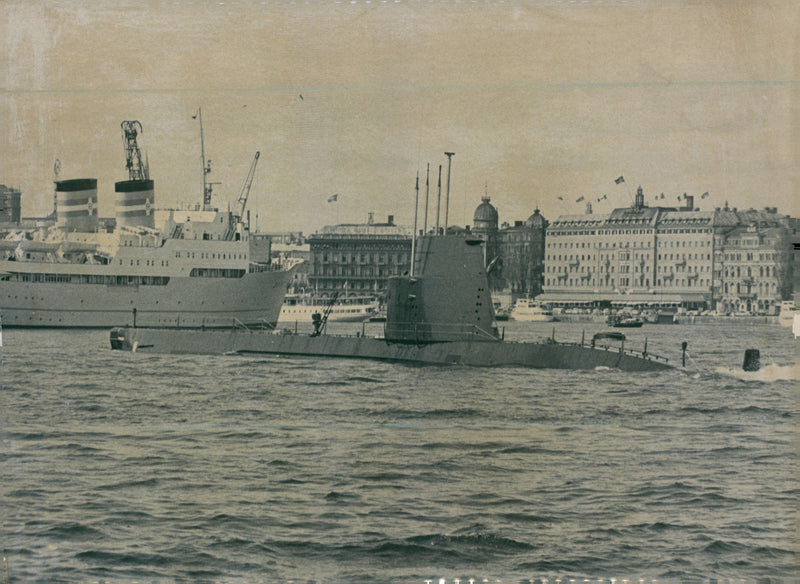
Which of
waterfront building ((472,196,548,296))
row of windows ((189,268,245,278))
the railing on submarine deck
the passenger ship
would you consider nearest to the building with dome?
waterfront building ((472,196,548,296))

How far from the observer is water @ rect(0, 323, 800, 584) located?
489cm

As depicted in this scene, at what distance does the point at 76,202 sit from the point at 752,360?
387cm

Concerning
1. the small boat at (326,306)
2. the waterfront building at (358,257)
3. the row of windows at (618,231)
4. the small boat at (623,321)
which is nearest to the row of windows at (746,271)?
the row of windows at (618,231)

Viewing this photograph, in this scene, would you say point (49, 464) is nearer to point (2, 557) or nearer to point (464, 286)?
point (2, 557)

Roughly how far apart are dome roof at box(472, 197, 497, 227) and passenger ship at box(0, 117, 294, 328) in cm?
113

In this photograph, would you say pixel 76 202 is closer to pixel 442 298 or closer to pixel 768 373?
pixel 442 298

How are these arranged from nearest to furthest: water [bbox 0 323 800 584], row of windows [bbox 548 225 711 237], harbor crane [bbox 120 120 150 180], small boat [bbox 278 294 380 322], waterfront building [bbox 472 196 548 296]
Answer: water [bbox 0 323 800 584]
harbor crane [bbox 120 120 150 180]
row of windows [bbox 548 225 711 237]
waterfront building [bbox 472 196 548 296]
small boat [bbox 278 294 380 322]

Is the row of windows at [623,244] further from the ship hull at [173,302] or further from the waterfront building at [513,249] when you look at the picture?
the ship hull at [173,302]

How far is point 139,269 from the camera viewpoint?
6.11m

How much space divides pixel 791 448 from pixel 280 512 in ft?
9.13

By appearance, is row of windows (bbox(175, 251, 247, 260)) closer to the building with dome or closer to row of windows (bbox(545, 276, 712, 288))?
the building with dome

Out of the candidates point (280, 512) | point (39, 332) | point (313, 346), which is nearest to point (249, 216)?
point (313, 346)

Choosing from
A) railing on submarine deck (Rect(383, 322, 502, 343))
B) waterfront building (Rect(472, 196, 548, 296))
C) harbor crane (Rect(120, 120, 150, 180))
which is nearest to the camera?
harbor crane (Rect(120, 120, 150, 180))

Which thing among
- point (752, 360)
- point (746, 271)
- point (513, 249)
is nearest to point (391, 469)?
point (513, 249)
